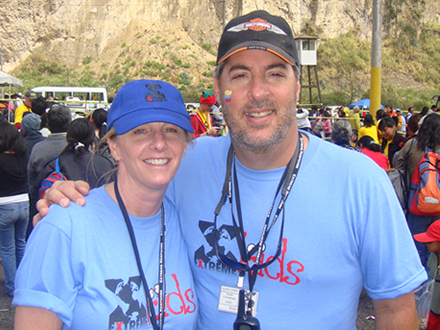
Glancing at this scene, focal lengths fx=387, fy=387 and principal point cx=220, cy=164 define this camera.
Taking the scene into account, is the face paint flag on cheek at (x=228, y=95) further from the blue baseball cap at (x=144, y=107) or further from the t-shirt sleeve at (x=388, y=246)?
the t-shirt sleeve at (x=388, y=246)

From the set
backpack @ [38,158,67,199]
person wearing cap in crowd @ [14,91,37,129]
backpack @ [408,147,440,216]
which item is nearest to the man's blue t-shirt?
backpack @ [38,158,67,199]

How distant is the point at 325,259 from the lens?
1674mm

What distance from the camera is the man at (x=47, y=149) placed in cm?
413

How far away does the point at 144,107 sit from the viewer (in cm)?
176

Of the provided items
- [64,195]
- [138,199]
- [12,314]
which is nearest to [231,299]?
[138,199]

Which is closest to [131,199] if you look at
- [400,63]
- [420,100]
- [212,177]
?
[212,177]

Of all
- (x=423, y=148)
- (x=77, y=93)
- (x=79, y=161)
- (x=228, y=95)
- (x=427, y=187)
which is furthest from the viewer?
(x=77, y=93)

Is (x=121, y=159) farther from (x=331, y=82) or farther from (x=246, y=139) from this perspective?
(x=331, y=82)

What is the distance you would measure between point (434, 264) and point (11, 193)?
477 centimetres

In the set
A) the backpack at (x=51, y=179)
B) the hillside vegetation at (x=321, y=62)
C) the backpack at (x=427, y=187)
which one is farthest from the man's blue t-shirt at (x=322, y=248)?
the hillside vegetation at (x=321, y=62)

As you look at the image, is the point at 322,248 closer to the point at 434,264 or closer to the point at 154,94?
the point at 154,94

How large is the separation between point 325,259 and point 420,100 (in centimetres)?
4422

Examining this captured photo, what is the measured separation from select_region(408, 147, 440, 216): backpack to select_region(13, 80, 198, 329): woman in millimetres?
3400

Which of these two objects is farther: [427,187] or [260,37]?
[427,187]
